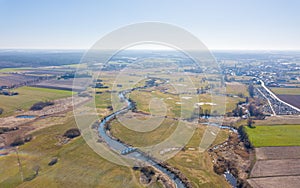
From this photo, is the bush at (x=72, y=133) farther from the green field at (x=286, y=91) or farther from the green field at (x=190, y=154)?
the green field at (x=286, y=91)

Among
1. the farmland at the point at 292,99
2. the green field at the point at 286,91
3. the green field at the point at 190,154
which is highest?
the green field at the point at 190,154

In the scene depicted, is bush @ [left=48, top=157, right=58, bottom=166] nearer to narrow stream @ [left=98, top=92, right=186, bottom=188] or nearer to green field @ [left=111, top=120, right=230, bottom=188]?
narrow stream @ [left=98, top=92, right=186, bottom=188]

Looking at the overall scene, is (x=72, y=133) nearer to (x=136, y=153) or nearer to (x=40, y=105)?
(x=136, y=153)

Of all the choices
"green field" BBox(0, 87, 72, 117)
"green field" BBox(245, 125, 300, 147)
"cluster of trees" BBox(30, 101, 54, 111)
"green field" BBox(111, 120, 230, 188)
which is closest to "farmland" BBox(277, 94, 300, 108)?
"green field" BBox(245, 125, 300, 147)

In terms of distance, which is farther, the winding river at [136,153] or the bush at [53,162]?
the bush at [53,162]

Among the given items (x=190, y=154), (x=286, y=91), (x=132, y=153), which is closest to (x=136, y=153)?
(x=132, y=153)

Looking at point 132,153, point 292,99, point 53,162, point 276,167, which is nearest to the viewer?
point 276,167

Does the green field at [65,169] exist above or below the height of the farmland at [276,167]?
above

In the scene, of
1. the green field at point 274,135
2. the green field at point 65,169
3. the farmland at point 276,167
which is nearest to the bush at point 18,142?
the green field at point 65,169
